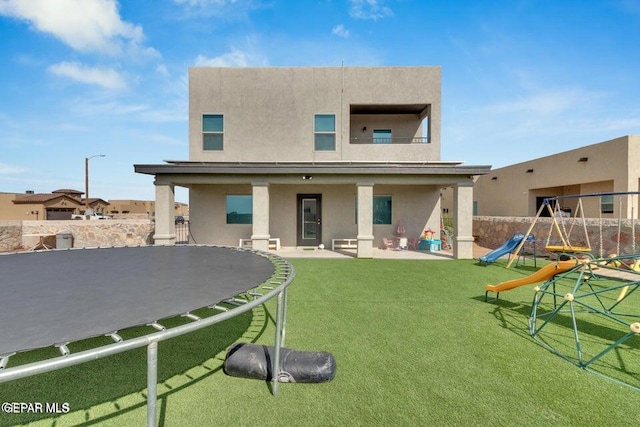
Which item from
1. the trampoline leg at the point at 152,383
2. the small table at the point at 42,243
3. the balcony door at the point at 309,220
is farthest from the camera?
the small table at the point at 42,243

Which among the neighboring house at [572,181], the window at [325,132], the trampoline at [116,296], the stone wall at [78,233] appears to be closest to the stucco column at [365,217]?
the window at [325,132]

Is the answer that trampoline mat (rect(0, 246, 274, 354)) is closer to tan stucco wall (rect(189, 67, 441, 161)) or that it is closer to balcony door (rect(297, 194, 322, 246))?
balcony door (rect(297, 194, 322, 246))

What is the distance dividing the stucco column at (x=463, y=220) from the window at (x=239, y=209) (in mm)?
8629

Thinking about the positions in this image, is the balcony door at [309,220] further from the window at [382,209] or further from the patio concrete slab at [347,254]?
the window at [382,209]

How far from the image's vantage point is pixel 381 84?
12125 mm

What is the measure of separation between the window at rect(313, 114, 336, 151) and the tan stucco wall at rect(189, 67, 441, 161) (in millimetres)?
188

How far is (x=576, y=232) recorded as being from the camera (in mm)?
10922

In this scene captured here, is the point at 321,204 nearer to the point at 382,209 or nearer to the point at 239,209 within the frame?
the point at 382,209

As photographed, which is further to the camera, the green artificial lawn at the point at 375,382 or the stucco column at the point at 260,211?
the stucco column at the point at 260,211

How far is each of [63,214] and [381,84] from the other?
46840 millimetres

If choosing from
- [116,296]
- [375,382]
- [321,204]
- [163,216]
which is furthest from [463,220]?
[163,216]

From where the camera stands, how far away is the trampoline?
5.17 feet

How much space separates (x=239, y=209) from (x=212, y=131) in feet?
12.3

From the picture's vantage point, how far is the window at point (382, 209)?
1273 cm
